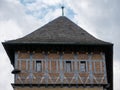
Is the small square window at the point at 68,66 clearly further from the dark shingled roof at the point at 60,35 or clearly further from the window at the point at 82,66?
the dark shingled roof at the point at 60,35

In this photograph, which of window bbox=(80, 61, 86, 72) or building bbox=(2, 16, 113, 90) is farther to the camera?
window bbox=(80, 61, 86, 72)

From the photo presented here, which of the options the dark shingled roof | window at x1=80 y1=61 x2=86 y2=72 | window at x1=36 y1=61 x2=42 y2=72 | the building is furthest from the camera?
the dark shingled roof

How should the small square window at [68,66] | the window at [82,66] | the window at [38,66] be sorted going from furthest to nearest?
the window at [82,66] → the small square window at [68,66] → the window at [38,66]

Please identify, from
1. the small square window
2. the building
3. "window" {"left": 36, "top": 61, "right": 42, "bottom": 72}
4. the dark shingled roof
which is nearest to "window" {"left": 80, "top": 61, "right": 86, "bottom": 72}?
the building

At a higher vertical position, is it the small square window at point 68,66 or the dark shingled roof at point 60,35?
the dark shingled roof at point 60,35

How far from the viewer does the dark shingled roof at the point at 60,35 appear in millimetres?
38156

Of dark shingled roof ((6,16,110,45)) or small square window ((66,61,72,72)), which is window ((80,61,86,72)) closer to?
small square window ((66,61,72,72))

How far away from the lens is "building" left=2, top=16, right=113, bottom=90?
3672 centimetres

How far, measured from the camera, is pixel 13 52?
38406 mm

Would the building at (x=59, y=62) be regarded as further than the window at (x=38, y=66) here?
No

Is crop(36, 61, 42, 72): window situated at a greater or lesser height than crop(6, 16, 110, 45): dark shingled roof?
lesser

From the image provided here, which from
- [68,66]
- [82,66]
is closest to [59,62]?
[68,66]

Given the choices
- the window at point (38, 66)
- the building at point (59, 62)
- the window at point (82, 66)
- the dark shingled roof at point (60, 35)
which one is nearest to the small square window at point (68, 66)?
the building at point (59, 62)

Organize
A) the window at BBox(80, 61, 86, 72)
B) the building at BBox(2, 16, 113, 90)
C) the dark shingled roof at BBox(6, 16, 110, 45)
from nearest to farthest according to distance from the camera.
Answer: the building at BBox(2, 16, 113, 90) → the window at BBox(80, 61, 86, 72) → the dark shingled roof at BBox(6, 16, 110, 45)
